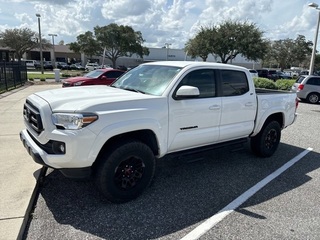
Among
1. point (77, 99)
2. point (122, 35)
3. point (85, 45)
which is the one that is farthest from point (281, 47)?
point (77, 99)

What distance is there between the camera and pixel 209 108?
14.4 ft

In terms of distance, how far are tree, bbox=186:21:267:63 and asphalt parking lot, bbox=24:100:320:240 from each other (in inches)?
1171

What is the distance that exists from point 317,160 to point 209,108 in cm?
311

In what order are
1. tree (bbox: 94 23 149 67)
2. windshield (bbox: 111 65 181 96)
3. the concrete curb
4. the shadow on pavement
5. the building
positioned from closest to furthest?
the concrete curb, the shadow on pavement, windshield (bbox: 111 65 181 96), tree (bbox: 94 23 149 67), the building

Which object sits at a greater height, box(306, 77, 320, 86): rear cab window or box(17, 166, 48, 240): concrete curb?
box(306, 77, 320, 86): rear cab window

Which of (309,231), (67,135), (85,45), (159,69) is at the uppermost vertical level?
(85,45)

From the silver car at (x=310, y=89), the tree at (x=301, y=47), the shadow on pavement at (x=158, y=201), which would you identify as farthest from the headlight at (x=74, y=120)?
the tree at (x=301, y=47)

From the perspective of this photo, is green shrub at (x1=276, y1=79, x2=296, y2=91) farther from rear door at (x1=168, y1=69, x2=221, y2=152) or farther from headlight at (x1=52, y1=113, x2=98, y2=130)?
headlight at (x1=52, y1=113, x2=98, y2=130)

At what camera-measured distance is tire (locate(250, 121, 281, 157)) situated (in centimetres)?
562

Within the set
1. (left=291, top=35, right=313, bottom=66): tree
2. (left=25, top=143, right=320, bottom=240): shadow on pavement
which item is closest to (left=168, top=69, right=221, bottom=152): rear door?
(left=25, top=143, right=320, bottom=240): shadow on pavement

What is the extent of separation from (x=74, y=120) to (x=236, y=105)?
2.84 m

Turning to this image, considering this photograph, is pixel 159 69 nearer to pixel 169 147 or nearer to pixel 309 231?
pixel 169 147

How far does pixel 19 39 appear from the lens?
5644 cm

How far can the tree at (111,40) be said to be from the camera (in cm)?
4790
